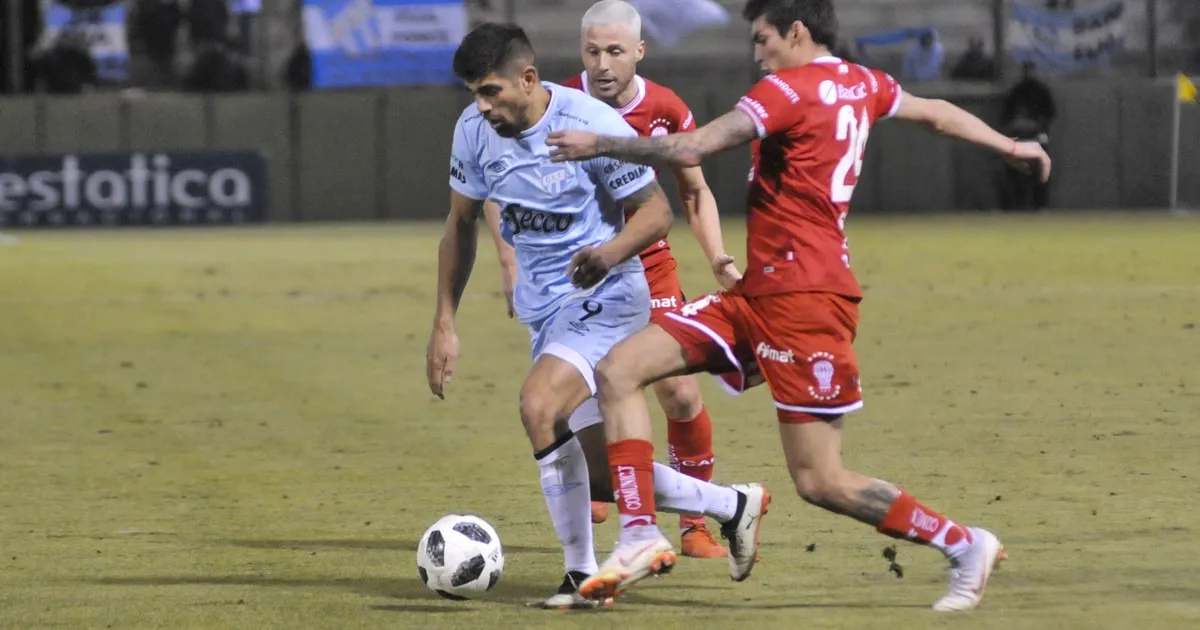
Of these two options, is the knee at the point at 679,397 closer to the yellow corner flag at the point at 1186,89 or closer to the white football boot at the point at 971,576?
the white football boot at the point at 971,576

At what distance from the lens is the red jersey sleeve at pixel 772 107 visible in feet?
→ 19.1

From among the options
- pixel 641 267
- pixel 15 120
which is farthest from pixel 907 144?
pixel 641 267

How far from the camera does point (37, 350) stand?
47.0 ft

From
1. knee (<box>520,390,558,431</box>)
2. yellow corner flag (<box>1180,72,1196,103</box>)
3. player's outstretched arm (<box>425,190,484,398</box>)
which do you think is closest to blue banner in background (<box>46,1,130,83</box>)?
yellow corner flag (<box>1180,72,1196,103</box>)

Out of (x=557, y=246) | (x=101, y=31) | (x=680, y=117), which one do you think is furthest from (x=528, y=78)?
(x=101, y=31)

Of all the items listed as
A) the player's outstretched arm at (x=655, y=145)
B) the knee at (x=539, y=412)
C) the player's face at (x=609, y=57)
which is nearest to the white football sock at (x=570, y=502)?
the knee at (x=539, y=412)

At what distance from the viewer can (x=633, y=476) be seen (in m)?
6.12

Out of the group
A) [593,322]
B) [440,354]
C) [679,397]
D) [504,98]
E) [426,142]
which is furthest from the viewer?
[426,142]

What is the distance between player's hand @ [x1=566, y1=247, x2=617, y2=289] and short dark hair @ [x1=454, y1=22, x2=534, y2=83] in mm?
623

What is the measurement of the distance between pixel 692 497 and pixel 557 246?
0.92 m

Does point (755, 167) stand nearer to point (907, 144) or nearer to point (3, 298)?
point (3, 298)

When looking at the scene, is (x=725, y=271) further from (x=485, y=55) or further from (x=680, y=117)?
(x=485, y=55)

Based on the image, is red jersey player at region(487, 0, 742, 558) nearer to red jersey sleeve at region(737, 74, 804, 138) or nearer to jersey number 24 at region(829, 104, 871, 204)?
jersey number 24 at region(829, 104, 871, 204)

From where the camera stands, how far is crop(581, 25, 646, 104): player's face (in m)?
7.35
